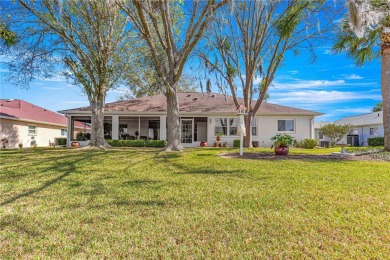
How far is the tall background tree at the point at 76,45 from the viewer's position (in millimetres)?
12906

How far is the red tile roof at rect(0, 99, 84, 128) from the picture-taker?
20.6 meters

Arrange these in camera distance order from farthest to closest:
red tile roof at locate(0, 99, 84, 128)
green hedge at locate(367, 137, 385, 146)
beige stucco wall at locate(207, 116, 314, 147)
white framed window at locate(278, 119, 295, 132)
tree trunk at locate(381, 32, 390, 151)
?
1. green hedge at locate(367, 137, 385, 146)
2. red tile roof at locate(0, 99, 84, 128)
3. white framed window at locate(278, 119, 295, 132)
4. beige stucco wall at locate(207, 116, 314, 147)
5. tree trunk at locate(381, 32, 390, 151)

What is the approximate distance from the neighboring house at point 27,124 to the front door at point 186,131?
12.3 metres

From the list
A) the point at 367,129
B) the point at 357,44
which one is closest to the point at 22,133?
the point at 357,44

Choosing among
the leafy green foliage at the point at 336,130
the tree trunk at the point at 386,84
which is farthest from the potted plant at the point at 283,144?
the leafy green foliage at the point at 336,130

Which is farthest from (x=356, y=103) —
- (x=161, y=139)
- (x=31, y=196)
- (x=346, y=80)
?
(x=31, y=196)

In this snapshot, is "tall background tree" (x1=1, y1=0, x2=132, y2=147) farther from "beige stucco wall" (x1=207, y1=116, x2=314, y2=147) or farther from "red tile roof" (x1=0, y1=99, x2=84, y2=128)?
"beige stucco wall" (x1=207, y1=116, x2=314, y2=147)

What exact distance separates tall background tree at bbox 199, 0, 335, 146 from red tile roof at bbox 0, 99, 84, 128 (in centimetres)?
1751

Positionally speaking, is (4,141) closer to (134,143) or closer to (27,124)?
(27,124)

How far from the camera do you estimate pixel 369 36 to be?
39.5ft

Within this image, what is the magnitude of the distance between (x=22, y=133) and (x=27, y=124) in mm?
1061

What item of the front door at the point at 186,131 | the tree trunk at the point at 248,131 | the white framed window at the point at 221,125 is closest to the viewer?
the tree trunk at the point at 248,131

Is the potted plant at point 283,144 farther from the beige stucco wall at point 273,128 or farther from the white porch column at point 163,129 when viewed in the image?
the white porch column at point 163,129

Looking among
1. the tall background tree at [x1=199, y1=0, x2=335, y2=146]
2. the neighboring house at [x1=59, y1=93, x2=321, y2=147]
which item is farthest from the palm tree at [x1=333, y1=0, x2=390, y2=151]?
the neighboring house at [x1=59, y1=93, x2=321, y2=147]
